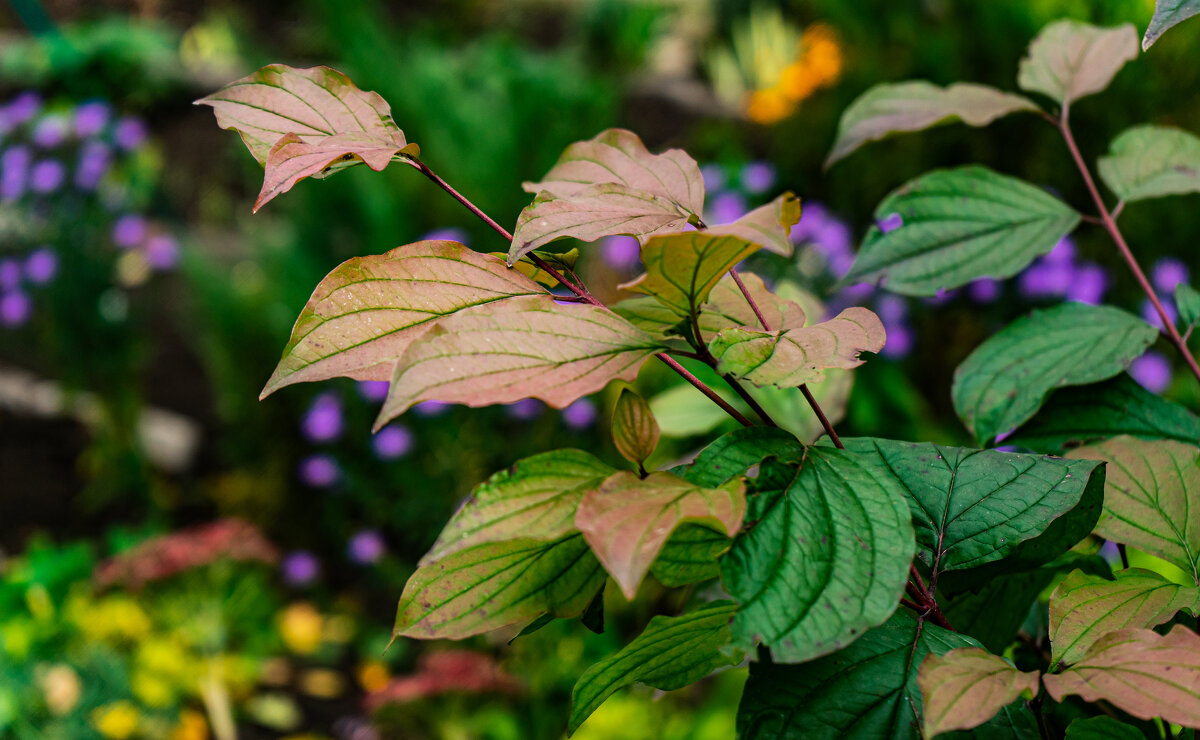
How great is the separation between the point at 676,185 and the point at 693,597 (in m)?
0.27

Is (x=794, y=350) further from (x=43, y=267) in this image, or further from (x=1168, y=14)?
(x=43, y=267)

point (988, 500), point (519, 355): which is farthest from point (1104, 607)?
point (519, 355)

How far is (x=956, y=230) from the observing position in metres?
0.65

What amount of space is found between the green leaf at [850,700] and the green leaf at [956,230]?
1.03 feet

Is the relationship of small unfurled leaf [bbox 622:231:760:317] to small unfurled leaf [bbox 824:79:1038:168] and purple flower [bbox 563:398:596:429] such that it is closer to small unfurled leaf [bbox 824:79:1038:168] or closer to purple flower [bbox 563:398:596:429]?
small unfurled leaf [bbox 824:79:1038:168]

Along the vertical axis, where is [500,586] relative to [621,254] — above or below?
above

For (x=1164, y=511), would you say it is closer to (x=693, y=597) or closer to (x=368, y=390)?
(x=693, y=597)

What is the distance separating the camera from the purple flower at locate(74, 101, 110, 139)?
11.3 feet

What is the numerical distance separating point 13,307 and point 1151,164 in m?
3.58

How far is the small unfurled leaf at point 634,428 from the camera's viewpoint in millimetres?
407

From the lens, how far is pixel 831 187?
3225mm

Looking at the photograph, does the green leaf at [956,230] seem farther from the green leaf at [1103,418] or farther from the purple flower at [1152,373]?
the purple flower at [1152,373]

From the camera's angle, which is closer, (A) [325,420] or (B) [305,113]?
(B) [305,113]

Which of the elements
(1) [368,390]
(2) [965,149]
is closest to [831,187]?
(2) [965,149]
